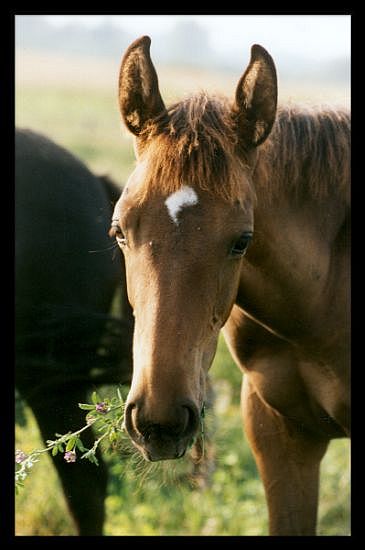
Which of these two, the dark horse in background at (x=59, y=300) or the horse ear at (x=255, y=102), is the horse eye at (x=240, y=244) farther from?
the dark horse in background at (x=59, y=300)

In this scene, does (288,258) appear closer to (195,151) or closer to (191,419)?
(195,151)

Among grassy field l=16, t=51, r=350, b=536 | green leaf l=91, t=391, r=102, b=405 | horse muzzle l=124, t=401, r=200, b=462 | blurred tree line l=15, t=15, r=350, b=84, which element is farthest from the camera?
blurred tree line l=15, t=15, r=350, b=84

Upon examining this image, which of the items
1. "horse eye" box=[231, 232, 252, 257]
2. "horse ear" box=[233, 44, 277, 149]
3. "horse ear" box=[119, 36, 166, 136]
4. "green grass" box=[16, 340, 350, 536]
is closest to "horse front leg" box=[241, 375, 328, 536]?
"green grass" box=[16, 340, 350, 536]

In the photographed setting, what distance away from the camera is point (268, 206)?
298 cm

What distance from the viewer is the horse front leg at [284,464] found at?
11.9 feet

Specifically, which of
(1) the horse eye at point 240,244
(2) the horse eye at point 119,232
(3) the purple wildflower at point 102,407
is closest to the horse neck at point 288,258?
(1) the horse eye at point 240,244

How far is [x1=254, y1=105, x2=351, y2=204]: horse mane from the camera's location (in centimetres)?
304

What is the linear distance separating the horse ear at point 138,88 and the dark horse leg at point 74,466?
1855 millimetres

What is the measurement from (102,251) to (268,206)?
1.32m

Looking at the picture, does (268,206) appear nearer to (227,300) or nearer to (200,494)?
(227,300)

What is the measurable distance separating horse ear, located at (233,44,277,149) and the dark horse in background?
1685mm

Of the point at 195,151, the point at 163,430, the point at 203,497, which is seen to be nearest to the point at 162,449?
the point at 163,430

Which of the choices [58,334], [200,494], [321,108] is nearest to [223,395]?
[200,494]

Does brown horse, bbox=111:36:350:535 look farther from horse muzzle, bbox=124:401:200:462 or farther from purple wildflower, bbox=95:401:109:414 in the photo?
purple wildflower, bbox=95:401:109:414
